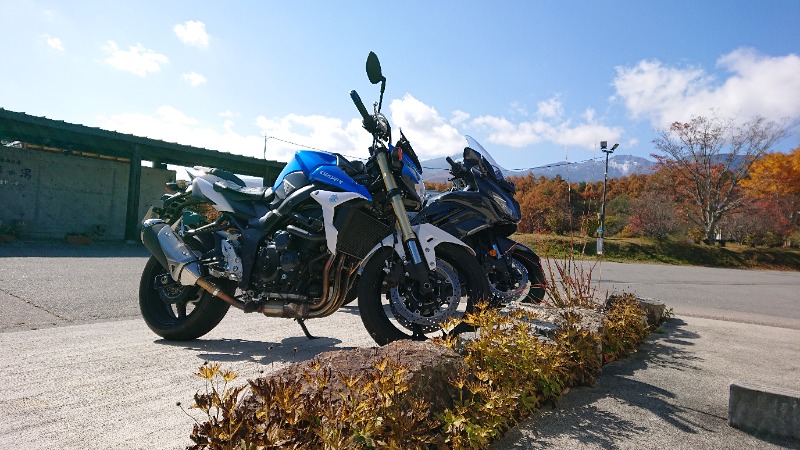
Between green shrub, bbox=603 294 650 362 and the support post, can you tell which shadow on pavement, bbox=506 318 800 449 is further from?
the support post

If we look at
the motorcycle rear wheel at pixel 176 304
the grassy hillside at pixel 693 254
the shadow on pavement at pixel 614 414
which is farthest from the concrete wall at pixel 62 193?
the shadow on pavement at pixel 614 414

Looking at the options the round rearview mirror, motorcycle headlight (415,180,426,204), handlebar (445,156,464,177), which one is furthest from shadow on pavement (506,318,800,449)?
handlebar (445,156,464,177)

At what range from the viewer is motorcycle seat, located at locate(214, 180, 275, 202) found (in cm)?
377

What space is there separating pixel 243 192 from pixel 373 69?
1.36 meters

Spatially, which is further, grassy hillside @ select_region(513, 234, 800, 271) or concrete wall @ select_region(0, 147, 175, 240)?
grassy hillside @ select_region(513, 234, 800, 271)

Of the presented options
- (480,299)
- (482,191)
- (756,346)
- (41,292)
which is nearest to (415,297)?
(480,299)

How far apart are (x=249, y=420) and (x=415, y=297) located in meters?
1.93

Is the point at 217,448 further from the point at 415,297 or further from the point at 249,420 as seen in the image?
the point at 415,297

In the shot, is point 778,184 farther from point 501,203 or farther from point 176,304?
point 176,304

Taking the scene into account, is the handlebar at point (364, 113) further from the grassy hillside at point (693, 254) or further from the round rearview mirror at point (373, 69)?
the grassy hillside at point (693, 254)

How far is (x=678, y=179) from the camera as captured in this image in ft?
113

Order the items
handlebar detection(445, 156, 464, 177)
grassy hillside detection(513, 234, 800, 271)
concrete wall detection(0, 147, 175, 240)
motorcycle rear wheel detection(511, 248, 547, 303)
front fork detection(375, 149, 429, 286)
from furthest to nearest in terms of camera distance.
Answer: grassy hillside detection(513, 234, 800, 271) < concrete wall detection(0, 147, 175, 240) < motorcycle rear wheel detection(511, 248, 547, 303) < handlebar detection(445, 156, 464, 177) < front fork detection(375, 149, 429, 286)

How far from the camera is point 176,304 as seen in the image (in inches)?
161

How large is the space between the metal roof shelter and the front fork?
50.9ft
